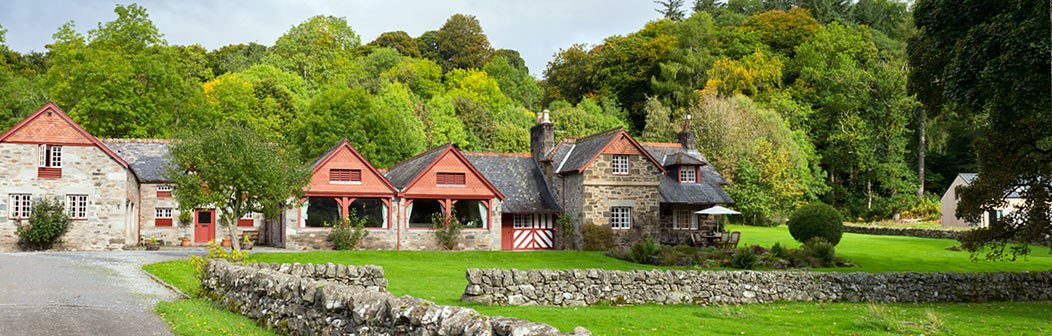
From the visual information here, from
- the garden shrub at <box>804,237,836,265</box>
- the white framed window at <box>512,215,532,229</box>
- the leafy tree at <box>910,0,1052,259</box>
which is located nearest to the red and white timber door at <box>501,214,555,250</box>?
the white framed window at <box>512,215,532,229</box>

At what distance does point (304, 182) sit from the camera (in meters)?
31.6

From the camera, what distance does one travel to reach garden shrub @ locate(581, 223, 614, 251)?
119ft

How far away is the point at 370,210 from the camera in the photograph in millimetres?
40906

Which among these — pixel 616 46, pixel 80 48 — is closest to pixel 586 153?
pixel 80 48

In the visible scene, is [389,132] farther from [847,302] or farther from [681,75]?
[847,302]

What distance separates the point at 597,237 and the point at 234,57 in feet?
175

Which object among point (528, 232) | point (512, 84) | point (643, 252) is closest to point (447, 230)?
point (528, 232)

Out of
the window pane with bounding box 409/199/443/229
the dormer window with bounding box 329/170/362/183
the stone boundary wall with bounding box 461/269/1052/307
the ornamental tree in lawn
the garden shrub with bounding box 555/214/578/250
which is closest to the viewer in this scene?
the stone boundary wall with bounding box 461/269/1052/307

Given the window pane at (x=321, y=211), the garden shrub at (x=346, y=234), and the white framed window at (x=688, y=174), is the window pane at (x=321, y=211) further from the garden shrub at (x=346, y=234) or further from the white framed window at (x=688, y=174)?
the white framed window at (x=688, y=174)

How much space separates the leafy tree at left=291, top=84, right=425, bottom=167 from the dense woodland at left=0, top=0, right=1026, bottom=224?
5.2 inches

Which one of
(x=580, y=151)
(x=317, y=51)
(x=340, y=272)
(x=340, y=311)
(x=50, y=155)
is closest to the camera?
(x=340, y=311)

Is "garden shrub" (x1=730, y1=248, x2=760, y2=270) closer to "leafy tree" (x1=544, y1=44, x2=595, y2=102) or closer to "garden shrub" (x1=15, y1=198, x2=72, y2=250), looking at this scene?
"garden shrub" (x1=15, y1=198, x2=72, y2=250)

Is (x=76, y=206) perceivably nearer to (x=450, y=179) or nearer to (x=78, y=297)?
(x=450, y=179)

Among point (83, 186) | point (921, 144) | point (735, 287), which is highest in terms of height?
point (921, 144)
